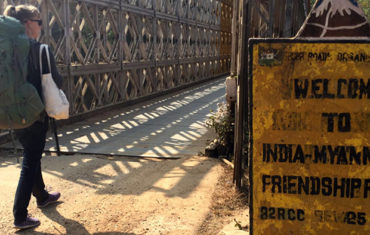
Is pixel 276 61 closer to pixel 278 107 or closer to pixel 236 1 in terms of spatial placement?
pixel 278 107

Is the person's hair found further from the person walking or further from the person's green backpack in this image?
the person's green backpack

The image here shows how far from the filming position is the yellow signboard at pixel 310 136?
8.25 feet

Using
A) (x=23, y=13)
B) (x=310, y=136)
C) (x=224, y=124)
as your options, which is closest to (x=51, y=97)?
(x=23, y=13)

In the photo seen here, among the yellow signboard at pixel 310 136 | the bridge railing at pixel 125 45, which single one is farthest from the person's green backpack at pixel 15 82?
the bridge railing at pixel 125 45

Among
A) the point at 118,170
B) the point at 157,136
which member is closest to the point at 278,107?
the point at 118,170

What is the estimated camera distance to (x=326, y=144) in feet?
8.43

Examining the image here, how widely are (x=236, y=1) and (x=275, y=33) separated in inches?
38.4

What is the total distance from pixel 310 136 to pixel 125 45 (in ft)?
33.5

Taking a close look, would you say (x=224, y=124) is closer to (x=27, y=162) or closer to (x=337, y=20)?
(x=27, y=162)

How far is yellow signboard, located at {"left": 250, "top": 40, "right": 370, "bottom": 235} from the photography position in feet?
8.25

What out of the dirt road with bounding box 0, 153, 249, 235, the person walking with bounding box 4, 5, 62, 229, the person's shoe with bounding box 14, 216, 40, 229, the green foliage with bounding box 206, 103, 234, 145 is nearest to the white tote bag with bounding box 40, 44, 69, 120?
the person walking with bounding box 4, 5, 62, 229

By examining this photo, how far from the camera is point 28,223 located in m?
3.85

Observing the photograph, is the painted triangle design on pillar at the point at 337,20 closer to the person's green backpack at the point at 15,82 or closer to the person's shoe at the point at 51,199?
the person's green backpack at the point at 15,82

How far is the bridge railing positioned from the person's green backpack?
16.2ft
